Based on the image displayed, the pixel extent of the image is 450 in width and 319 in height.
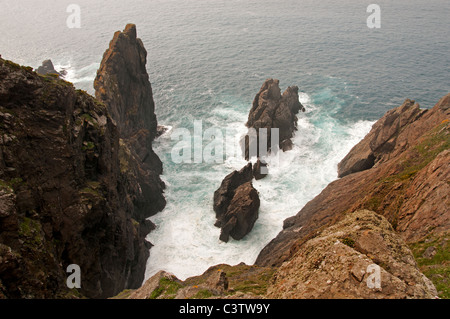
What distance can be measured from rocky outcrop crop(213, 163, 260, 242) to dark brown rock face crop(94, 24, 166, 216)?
38.9 ft

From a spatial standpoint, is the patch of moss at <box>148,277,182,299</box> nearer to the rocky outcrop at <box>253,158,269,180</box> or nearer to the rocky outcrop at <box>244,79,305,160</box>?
the rocky outcrop at <box>253,158,269,180</box>

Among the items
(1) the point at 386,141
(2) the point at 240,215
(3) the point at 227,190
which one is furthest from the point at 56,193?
(1) the point at 386,141

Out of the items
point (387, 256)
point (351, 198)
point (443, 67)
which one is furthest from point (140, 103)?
point (443, 67)

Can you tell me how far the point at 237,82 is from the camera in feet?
326

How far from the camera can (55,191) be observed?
83.5 ft

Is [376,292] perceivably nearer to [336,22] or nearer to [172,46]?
[172,46]

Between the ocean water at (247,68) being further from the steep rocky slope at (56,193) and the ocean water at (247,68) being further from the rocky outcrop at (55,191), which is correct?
the rocky outcrop at (55,191)

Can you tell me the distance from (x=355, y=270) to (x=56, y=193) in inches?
917

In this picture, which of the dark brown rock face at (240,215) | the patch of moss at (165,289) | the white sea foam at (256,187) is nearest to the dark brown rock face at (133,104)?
the white sea foam at (256,187)

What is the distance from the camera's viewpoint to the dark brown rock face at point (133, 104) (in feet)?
184

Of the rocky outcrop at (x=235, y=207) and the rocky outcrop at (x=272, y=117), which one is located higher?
the rocky outcrop at (x=272, y=117)

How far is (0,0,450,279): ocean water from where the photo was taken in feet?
183

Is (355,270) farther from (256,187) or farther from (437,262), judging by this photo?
(256,187)

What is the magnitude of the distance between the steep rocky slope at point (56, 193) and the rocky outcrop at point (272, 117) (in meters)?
39.2
